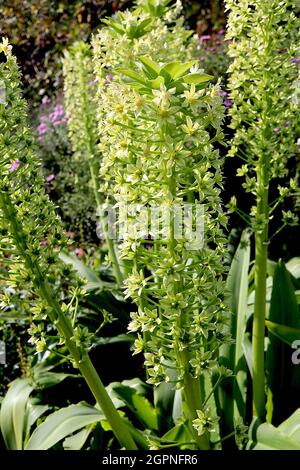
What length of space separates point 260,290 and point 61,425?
1.44m

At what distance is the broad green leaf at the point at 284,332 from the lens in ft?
11.8

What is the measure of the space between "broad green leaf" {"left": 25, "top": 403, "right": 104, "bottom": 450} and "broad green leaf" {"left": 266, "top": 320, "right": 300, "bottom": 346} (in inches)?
46.0

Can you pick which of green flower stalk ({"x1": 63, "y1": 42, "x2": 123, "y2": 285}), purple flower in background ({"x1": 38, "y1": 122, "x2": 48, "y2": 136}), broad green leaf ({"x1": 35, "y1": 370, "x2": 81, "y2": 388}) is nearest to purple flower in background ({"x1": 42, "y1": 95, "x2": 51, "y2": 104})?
purple flower in background ({"x1": 38, "y1": 122, "x2": 48, "y2": 136})

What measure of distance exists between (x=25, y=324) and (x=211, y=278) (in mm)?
3015

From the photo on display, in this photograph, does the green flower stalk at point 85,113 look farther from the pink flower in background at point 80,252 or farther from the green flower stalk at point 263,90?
the green flower stalk at point 263,90

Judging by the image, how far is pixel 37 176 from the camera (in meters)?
2.81

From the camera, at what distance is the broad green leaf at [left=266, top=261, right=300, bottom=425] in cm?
391

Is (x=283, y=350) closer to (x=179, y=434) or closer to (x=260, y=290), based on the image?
(x=260, y=290)

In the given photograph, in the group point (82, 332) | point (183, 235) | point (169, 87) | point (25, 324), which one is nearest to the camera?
point (169, 87)

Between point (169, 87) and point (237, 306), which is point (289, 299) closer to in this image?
point (237, 306)

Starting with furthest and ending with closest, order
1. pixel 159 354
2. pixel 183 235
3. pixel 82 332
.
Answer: pixel 82 332 → pixel 159 354 → pixel 183 235

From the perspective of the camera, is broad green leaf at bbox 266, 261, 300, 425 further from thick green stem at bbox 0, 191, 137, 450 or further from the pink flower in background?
the pink flower in background

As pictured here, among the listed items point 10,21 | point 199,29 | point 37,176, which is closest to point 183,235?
point 37,176
